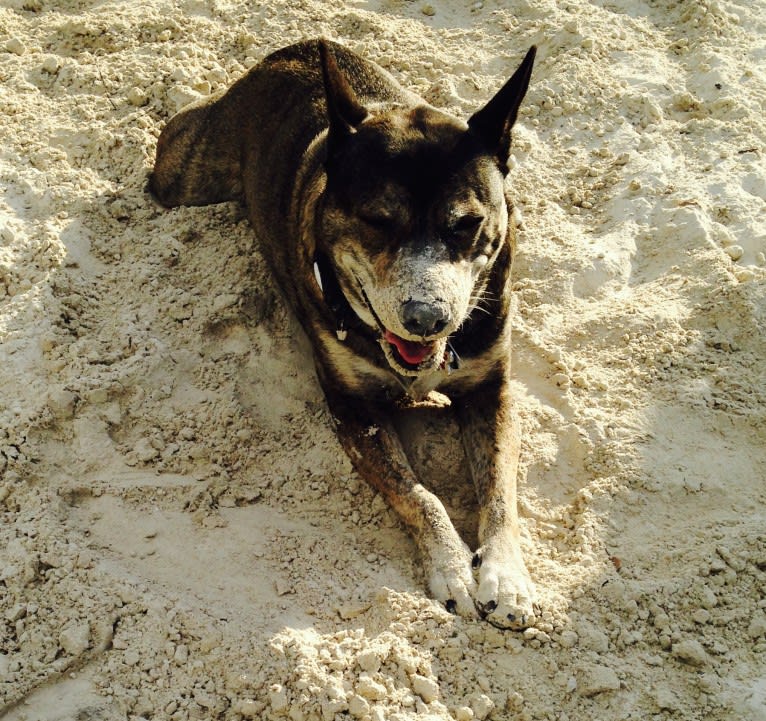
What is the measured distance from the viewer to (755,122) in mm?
5559

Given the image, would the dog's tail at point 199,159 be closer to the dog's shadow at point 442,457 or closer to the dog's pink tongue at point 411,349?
the dog's shadow at point 442,457

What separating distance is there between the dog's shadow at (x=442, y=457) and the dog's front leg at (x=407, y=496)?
13cm

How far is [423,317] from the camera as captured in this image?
3.19 m

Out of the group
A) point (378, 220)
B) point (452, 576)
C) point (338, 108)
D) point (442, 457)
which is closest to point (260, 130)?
point (338, 108)

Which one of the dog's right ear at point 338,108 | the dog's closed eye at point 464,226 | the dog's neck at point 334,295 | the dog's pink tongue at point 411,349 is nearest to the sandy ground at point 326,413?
the dog's neck at point 334,295

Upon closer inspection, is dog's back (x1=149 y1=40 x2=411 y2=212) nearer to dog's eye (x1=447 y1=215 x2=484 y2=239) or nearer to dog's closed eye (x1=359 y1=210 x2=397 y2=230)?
dog's closed eye (x1=359 y1=210 x2=397 y2=230)

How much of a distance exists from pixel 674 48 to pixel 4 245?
4.71 m

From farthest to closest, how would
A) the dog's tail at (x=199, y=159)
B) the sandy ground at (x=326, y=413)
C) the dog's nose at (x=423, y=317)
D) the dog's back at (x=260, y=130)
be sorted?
the dog's tail at (x=199, y=159) < the dog's back at (x=260, y=130) < the dog's nose at (x=423, y=317) < the sandy ground at (x=326, y=413)

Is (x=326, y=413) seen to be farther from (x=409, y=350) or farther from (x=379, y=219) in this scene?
(x=379, y=219)

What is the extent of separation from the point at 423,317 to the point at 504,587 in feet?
3.55

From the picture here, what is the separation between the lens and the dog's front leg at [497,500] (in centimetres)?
328

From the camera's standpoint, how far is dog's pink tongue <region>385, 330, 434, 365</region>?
3.56 meters

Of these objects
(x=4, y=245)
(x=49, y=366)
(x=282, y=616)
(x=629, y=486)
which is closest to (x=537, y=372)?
(x=629, y=486)

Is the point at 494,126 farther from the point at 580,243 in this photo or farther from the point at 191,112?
the point at 191,112
